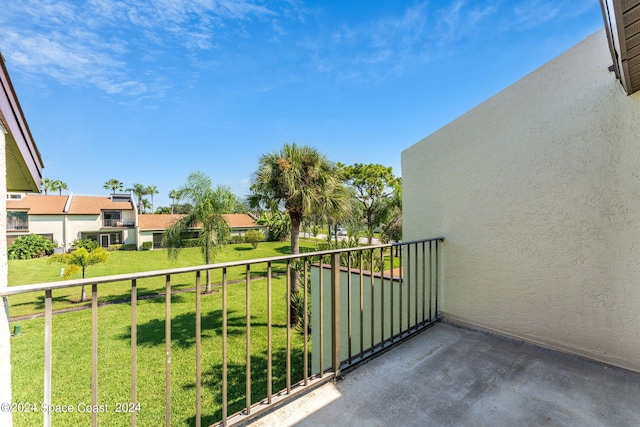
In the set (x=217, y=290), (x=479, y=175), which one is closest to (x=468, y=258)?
(x=479, y=175)

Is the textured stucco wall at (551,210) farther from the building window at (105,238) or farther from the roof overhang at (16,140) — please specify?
the building window at (105,238)

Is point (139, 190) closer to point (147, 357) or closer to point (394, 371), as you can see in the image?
point (147, 357)

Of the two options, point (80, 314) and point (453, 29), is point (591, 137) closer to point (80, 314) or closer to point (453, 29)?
point (453, 29)

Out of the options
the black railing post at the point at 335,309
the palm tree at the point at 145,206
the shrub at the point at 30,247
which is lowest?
the shrub at the point at 30,247

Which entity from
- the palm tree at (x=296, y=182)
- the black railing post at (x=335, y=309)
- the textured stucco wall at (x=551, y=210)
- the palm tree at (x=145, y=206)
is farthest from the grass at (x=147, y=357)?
the palm tree at (x=145, y=206)

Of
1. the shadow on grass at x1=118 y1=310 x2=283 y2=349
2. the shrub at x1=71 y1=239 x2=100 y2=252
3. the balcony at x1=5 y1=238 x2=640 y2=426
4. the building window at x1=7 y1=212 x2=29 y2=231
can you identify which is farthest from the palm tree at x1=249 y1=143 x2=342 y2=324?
the building window at x1=7 y1=212 x2=29 y2=231

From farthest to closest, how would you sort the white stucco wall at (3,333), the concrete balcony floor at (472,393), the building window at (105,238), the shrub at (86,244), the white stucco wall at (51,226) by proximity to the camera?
the building window at (105,238) < the white stucco wall at (51,226) < the shrub at (86,244) < the concrete balcony floor at (472,393) < the white stucco wall at (3,333)

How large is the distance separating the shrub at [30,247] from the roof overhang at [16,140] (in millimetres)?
29237

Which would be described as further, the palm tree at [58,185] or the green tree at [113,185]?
the green tree at [113,185]

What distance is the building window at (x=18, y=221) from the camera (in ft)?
77.1

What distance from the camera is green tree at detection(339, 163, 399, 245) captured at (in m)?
19.2

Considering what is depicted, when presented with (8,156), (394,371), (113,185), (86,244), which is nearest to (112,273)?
(86,244)

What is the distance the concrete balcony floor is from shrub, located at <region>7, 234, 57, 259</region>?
101 ft

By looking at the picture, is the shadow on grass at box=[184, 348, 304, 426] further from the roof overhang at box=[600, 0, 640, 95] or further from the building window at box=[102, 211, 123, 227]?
the building window at box=[102, 211, 123, 227]
